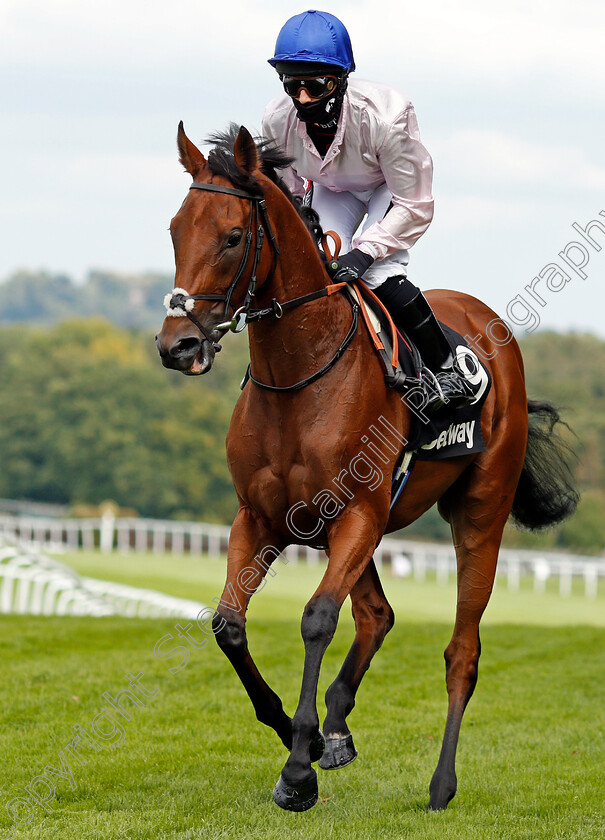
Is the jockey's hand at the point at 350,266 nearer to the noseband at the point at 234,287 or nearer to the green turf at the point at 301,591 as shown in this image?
the noseband at the point at 234,287

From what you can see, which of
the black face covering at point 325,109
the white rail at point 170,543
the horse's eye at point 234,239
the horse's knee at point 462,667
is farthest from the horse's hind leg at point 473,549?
the white rail at point 170,543

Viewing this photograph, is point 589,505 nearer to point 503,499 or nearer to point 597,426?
point 597,426

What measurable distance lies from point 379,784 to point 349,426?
2035mm

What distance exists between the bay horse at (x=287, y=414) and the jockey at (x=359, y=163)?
1.01ft

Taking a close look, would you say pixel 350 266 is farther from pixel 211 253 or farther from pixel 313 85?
pixel 211 253

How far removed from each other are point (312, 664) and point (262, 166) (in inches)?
76.0

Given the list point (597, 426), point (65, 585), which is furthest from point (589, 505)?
point (65, 585)

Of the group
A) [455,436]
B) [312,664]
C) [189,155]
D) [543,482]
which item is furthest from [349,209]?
[312,664]


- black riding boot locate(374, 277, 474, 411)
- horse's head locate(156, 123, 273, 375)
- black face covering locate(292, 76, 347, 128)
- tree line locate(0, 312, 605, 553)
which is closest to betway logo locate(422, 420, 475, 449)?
black riding boot locate(374, 277, 474, 411)

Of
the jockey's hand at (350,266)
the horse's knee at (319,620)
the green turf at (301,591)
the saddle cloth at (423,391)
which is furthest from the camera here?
the green turf at (301,591)

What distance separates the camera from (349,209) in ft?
18.5

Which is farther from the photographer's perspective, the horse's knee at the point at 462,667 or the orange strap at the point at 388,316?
the horse's knee at the point at 462,667

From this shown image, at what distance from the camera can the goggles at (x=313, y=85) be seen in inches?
194

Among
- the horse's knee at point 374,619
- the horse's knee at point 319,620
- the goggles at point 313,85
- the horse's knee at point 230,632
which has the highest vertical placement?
the goggles at point 313,85
